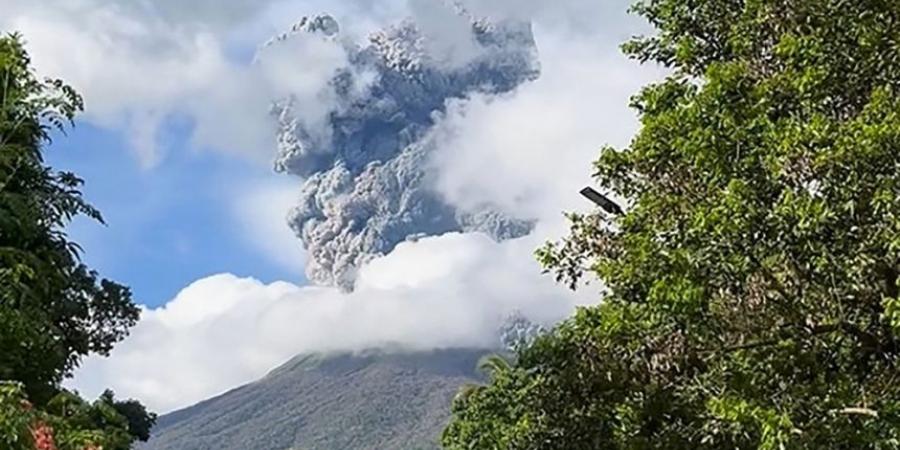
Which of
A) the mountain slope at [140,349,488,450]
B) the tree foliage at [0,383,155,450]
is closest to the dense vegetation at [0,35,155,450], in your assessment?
the tree foliage at [0,383,155,450]

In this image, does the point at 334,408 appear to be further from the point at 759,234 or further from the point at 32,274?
the point at 759,234

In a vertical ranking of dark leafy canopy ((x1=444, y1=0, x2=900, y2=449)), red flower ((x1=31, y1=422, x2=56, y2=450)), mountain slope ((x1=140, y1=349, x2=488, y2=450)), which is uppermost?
mountain slope ((x1=140, y1=349, x2=488, y2=450))

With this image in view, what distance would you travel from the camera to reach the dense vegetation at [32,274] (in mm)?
7967

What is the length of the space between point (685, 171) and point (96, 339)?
1701 centimetres

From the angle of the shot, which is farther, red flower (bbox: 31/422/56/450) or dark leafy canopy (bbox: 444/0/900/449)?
dark leafy canopy (bbox: 444/0/900/449)

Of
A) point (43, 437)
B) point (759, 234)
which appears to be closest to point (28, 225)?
point (43, 437)

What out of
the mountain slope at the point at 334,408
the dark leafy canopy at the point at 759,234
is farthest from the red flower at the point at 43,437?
the mountain slope at the point at 334,408

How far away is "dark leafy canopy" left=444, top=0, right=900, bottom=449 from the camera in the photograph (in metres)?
8.36

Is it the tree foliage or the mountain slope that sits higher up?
the mountain slope

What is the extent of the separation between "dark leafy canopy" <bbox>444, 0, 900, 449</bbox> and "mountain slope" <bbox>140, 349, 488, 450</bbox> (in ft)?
257

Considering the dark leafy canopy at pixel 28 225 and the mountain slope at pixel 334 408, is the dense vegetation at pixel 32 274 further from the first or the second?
the mountain slope at pixel 334 408

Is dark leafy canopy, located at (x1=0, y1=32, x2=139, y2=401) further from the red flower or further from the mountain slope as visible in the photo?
the mountain slope

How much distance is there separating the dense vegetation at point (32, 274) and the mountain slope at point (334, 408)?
2978 inches

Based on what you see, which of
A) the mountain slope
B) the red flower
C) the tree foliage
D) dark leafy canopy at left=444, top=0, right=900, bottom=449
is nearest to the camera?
the tree foliage
